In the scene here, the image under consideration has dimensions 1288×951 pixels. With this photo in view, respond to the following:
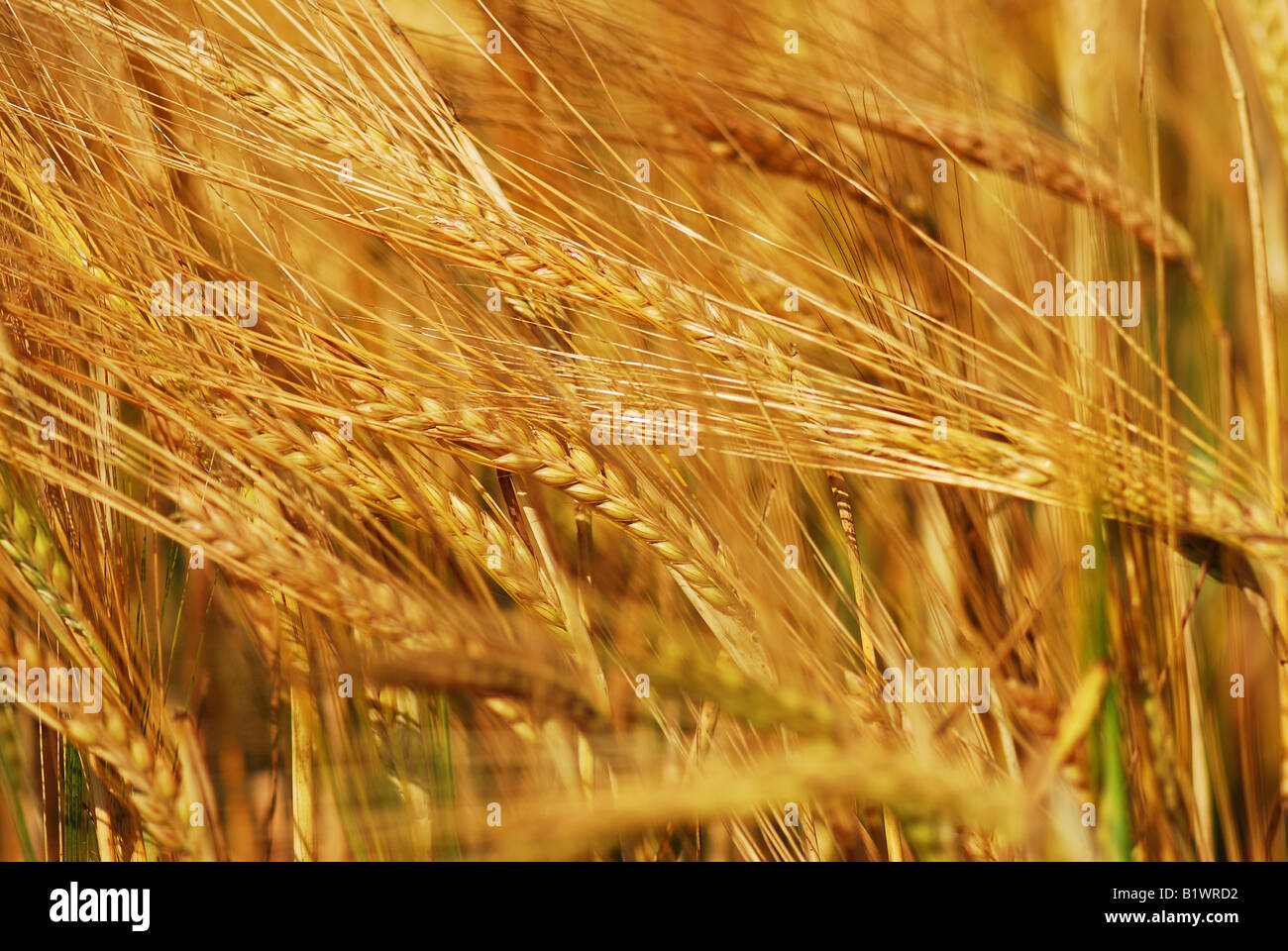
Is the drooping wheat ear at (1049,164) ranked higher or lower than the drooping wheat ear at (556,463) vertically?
higher

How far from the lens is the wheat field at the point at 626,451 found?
580 millimetres

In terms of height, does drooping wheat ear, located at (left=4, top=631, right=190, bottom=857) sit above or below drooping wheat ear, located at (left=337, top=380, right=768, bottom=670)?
below

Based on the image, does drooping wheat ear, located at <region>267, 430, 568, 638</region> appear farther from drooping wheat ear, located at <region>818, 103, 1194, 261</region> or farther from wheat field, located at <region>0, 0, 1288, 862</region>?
drooping wheat ear, located at <region>818, 103, 1194, 261</region>

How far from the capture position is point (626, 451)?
636mm

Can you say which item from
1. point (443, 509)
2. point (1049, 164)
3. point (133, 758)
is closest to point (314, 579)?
point (443, 509)

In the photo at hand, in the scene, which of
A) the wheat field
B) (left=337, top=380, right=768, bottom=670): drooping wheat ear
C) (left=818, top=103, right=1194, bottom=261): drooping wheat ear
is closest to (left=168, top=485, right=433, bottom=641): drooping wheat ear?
the wheat field

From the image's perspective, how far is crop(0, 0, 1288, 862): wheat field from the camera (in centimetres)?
58

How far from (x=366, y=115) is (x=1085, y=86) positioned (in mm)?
749

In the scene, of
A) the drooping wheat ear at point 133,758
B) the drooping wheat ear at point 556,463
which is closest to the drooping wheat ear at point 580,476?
the drooping wheat ear at point 556,463

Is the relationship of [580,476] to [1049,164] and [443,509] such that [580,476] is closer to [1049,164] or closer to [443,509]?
[443,509]

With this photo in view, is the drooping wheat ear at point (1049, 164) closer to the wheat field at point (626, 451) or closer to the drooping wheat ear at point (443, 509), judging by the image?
the wheat field at point (626, 451)

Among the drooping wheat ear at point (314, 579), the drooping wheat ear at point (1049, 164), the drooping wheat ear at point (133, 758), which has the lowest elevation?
the drooping wheat ear at point (133, 758)

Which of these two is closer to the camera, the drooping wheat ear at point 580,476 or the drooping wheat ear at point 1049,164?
the drooping wheat ear at point 580,476
